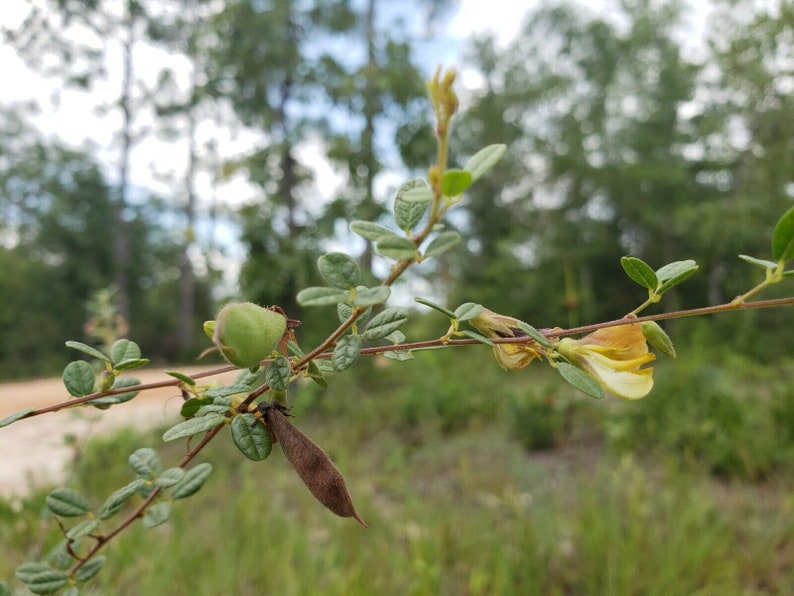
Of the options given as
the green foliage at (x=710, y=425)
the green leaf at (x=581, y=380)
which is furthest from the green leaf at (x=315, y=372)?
the green foliage at (x=710, y=425)

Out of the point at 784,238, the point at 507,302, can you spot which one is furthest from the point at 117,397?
the point at 507,302

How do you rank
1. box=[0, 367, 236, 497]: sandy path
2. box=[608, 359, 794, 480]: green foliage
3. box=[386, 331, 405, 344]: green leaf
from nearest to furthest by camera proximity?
box=[386, 331, 405, 344]: green leaf → box=[608, 359, 794, 480]: green foliage → box=[0, 367, 236, 497]: sandy path

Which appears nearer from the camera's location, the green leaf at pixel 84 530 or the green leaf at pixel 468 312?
the green leaf at pixel 468 312

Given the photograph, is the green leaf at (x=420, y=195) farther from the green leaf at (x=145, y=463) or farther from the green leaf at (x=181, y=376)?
the green leaf at (x=145, y=463)

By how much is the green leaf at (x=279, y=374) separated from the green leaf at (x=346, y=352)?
22 millimetres

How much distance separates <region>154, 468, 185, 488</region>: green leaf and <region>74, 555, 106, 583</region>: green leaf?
8 cm

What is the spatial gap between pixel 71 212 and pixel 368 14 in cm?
781

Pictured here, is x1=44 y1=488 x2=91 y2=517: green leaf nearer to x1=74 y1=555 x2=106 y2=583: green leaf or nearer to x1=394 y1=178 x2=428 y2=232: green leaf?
x1=74 y1=555 x2=106 y2=583: green leaf

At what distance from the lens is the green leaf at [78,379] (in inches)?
11.1

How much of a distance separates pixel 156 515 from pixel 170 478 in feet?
0.18

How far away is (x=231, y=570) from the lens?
3.37ft

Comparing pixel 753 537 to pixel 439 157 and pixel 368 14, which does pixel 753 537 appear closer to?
pixel 439 157

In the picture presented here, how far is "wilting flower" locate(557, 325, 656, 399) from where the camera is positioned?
0.24 metres

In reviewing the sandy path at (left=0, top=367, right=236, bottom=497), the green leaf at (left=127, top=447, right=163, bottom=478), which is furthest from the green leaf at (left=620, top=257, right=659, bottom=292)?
the sandy path at (left=0, top=367, right=236, bottom=497)
